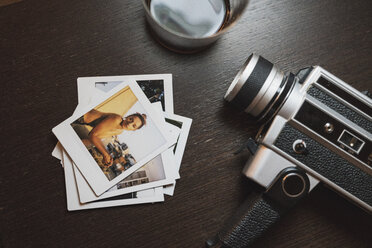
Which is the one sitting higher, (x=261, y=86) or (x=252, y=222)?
(x=261, y=86)

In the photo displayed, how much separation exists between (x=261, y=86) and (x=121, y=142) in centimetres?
28

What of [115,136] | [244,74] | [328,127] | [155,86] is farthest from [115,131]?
[328,127]

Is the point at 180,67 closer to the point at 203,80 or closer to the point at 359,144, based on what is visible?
the point at 203,80

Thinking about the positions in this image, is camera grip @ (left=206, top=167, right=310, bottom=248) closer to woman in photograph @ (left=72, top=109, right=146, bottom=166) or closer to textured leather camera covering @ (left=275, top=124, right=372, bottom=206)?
textured leather camera covering @ (left=275, top=124, right=372, bottom=206)

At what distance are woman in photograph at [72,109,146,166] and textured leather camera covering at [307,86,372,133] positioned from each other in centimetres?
31

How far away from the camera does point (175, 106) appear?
24.5 inches

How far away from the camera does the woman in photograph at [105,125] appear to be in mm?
607

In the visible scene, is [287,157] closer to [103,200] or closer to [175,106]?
[175,106]

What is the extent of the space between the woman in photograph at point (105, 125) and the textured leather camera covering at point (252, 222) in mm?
252

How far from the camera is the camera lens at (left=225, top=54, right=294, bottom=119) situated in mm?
539

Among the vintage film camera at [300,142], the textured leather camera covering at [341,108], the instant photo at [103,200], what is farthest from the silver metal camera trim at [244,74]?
the instant photo at [103,200]

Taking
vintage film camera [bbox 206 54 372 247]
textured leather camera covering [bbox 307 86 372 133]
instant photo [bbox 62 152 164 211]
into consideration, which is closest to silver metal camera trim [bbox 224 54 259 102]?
vintage film camera [bbox 206 54 372 247]

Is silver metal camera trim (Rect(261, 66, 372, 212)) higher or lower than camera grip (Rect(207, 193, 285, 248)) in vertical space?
higher

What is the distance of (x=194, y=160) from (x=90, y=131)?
8.2 inches
